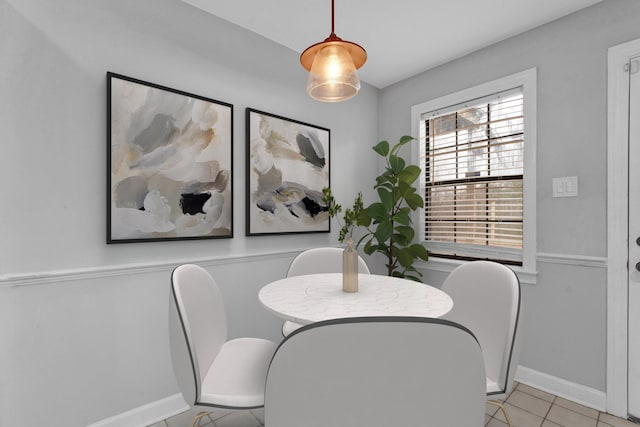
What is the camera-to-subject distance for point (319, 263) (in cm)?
220

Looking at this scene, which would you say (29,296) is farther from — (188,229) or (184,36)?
(184,36)

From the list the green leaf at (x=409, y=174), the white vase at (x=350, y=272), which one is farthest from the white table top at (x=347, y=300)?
the green leaf at (x=409, y=174)

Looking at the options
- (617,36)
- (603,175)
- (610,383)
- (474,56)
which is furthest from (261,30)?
(610,383)

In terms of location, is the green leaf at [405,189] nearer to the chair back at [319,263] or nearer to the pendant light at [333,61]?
the chair back at [319,263]

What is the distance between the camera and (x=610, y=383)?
199 centimetres

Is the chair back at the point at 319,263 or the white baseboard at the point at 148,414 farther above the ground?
the chair back at the point at 319,263

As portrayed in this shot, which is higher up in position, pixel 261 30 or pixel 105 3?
pixel 261 30

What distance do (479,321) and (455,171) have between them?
1.69 m

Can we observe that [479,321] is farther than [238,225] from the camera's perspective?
No

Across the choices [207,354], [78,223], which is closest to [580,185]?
[207,354]

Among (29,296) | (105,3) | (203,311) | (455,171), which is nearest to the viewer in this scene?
(203,311)

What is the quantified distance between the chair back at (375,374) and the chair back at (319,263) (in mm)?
1469

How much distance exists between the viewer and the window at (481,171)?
2379 mm

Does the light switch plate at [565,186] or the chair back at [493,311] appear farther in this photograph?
the light switch plate at [565,186]
